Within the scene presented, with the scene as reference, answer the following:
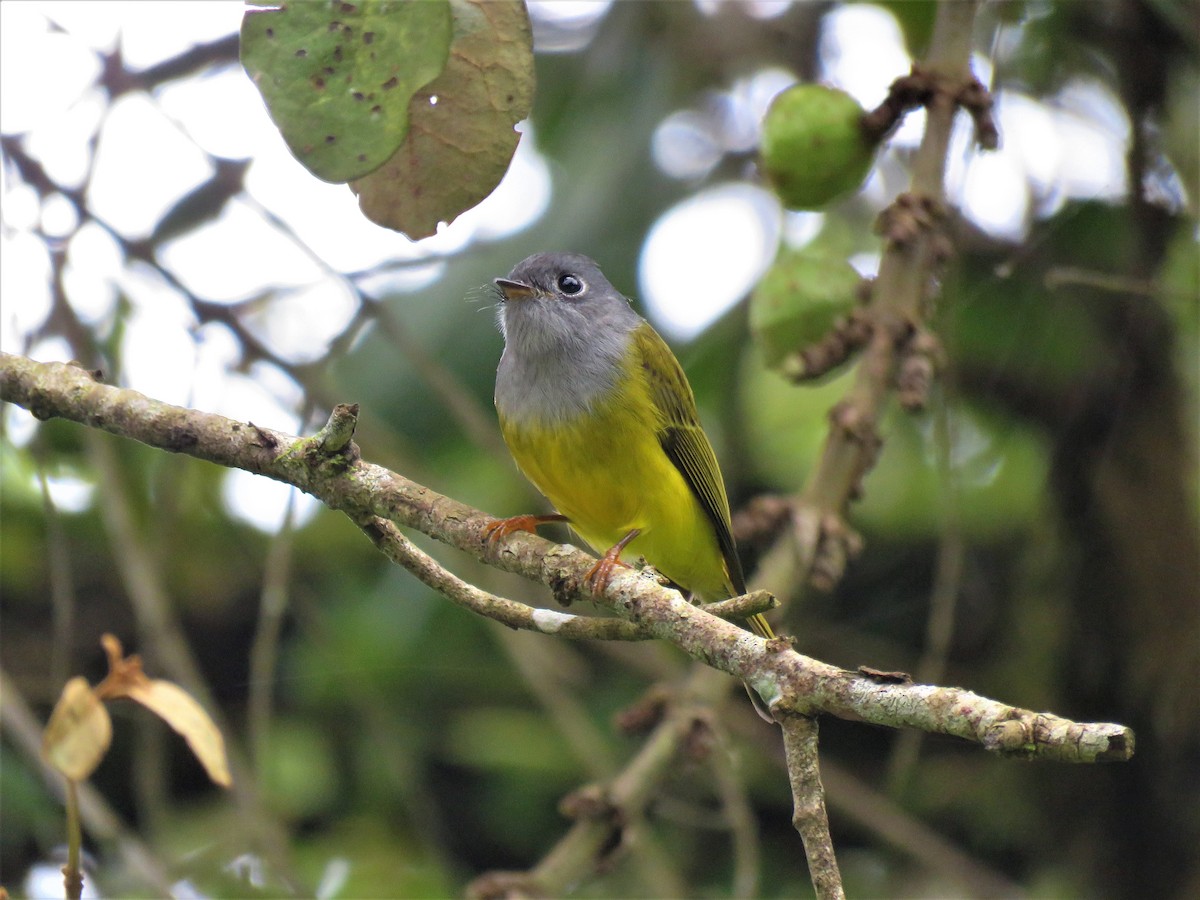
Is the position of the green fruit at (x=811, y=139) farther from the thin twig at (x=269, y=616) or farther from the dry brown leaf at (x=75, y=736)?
the dry brown leaf at (x=75, y=736)

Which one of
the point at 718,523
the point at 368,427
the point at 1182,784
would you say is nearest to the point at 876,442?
the point at 718,523

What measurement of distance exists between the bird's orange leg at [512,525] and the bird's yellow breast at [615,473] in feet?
0.17

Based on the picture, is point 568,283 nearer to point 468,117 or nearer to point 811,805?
point 468,117

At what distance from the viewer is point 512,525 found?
3.04 m

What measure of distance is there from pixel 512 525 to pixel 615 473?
38 cm

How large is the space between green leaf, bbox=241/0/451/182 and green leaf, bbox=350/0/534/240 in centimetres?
16

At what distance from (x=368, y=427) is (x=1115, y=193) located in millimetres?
2463

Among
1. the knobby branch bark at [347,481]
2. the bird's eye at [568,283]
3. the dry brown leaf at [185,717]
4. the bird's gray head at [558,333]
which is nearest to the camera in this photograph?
the knobby branch bark at [347,481]

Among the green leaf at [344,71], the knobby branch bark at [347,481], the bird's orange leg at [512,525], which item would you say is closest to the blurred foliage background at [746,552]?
the bird's orange leg at [512,525]

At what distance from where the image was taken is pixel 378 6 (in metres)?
1.67

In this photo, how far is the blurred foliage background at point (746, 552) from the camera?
3697mm

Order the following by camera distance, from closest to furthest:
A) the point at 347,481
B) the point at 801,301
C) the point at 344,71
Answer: the point at 344,71 < the point at 347,481 < the point at 801,301

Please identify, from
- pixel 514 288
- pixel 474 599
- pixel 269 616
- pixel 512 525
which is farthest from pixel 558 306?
pixel 474 599

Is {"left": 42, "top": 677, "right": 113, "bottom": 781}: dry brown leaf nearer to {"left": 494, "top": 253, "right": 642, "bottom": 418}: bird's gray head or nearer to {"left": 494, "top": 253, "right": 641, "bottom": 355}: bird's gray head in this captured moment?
{"left": 494, "top": 253, "right": 642, "bottom": 418}: bird's gray head
